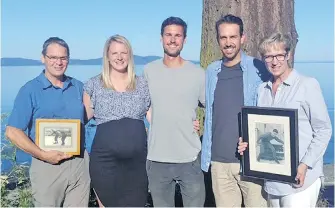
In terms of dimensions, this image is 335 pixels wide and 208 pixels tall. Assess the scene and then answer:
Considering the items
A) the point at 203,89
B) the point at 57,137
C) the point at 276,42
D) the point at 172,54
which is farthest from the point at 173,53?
the point at 57,137

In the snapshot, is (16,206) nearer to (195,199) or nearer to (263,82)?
(195,199)

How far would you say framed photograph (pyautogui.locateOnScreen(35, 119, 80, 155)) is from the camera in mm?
4031

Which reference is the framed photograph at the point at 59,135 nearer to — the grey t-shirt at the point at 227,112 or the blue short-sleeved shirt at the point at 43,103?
the blue short-sleeved shirt at the point at 43,103

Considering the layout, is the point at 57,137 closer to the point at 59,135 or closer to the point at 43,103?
the point at 59,135

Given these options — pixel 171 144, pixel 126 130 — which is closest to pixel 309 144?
pixel 171 144

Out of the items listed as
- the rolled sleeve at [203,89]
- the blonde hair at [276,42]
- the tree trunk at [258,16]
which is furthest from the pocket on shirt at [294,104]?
the tree trunk at [258,16]

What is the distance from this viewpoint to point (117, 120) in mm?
4172

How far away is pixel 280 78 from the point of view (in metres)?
3.79

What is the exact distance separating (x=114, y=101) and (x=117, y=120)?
159 mm

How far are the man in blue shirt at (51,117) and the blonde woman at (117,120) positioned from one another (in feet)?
0.47

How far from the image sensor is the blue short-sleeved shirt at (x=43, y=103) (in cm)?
399

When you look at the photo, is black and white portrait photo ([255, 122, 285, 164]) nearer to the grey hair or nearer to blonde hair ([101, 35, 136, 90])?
blonde hair ([101, 35, 136, 90])

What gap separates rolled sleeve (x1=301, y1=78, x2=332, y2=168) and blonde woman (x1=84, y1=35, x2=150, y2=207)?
135 cm

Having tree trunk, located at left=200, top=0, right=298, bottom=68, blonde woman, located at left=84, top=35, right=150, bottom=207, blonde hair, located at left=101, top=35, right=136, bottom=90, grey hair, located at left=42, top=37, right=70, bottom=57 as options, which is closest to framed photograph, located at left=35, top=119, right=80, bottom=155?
blonde woman, located at left=84, top=35, right=150, bottom=207
